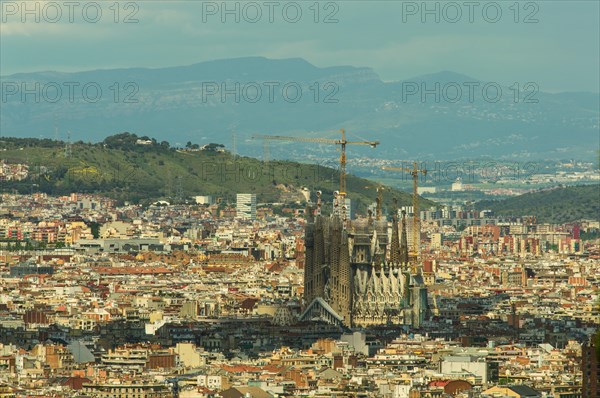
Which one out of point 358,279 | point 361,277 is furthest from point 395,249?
point 358,279

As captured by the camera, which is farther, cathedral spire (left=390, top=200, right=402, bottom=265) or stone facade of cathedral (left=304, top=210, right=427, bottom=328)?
cathedral spire (left=390, top=200, right=402, bottom=265)

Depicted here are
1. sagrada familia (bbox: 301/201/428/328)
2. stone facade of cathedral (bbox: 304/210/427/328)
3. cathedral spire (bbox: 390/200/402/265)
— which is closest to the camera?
sagrada familia (bbox: 301/201/428/328)

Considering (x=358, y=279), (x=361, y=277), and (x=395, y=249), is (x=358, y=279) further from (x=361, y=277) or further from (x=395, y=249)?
(x=395, y=249)

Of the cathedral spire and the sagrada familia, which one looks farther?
the cathedral spire

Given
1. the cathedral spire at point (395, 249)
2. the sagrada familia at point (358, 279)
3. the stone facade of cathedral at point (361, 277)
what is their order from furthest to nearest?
the cathedral spire at point (395, 249)
the stone facade of cathedral at point (361, 277)
the sagrada familia at point (358, 279)

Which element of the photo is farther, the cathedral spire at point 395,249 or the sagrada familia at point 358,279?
the cathedral spire at point 395,249

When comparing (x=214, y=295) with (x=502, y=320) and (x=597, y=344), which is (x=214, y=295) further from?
(x=597, y=344)

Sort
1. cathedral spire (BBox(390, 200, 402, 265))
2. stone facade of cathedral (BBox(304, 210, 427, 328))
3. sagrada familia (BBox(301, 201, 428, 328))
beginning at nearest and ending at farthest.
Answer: sagrada familia (BBox(301, 201, 428, 328)), stone facade of cathedral (BBox(304, 210, 427, 328)), cathedral spire (BBox(390, 200, 402, 265))

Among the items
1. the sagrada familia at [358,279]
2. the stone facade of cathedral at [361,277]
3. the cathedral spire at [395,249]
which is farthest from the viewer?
the cathedral spire at [395,249]

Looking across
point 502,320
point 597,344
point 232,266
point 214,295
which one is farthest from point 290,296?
point 597,344
